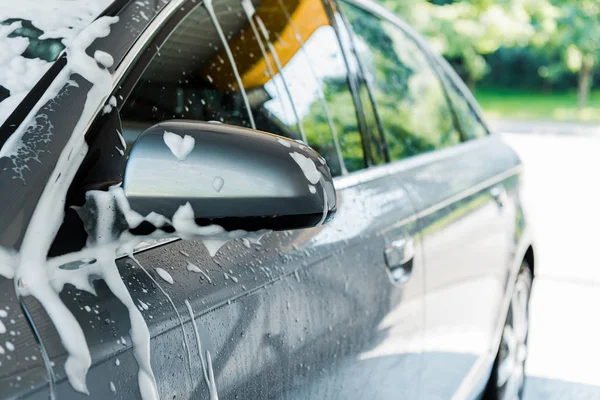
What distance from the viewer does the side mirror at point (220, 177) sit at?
3.80 ft

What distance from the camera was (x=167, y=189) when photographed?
116 cm

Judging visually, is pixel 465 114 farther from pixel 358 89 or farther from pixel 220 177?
pixel 220 177

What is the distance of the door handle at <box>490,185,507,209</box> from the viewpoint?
3.10m

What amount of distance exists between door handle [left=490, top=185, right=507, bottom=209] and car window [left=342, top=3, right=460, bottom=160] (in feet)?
0.76

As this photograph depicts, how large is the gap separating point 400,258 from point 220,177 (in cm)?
102

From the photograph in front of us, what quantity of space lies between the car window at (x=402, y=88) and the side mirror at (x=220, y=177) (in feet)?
4.33

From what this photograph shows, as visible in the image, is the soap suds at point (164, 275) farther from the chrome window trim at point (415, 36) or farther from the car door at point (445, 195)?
the chrome window trim at point (415, 36)

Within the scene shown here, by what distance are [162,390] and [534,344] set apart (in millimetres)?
4060

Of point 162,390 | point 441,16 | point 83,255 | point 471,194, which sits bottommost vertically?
point 441,16

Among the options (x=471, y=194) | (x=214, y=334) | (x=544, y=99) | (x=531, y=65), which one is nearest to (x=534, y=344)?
(x=471, y=194)

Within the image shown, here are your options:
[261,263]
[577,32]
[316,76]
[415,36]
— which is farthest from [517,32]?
[261,263]

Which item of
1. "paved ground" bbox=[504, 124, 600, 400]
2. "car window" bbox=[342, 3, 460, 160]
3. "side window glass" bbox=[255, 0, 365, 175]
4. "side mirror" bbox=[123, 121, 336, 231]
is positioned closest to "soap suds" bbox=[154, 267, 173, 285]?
"side mirror" bbox=[123, 121, 336, 231]

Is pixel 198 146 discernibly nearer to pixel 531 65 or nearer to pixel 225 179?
pixel 225 179

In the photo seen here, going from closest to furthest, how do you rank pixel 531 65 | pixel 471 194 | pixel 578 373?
pixel 471 194, pixel 578 373, pixel 531 65
